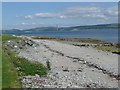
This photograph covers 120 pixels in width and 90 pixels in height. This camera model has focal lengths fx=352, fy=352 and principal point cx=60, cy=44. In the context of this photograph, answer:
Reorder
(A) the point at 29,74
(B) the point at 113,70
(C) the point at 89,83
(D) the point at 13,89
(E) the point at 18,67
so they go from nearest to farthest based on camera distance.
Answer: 1. (D) the point at 13,89
2. (C) the point at 89,83
3. (A) the point at 29,74
4. (E) the point at 18,67
5. (B) the point at 113,70

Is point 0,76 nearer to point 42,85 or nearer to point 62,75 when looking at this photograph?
point 42,85

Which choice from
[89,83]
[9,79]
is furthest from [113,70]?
[9,79]

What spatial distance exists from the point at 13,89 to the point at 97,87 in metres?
8.20

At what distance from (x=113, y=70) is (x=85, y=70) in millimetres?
3485

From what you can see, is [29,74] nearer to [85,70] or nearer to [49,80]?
[49,80]

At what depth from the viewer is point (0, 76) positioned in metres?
32.2

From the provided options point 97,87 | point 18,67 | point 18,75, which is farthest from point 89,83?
point 18,67

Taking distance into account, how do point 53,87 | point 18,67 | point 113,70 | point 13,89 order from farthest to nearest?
1. point 113,70
2. point 18,67
3. point 53,87
4. point 13,89

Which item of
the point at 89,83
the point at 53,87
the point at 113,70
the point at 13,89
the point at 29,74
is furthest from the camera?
the point at 113,70

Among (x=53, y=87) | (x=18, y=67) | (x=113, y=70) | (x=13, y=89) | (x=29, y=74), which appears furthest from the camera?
(x=113, y=70)

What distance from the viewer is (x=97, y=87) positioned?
31844 millimetres

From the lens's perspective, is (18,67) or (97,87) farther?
(18,67)

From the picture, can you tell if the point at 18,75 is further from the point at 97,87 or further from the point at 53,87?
the point at 97,87

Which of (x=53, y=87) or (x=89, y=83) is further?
(x=89, y=83)
